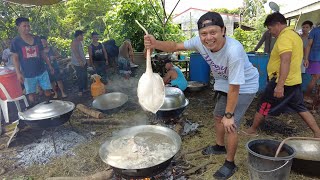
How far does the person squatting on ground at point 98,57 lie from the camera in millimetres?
8321

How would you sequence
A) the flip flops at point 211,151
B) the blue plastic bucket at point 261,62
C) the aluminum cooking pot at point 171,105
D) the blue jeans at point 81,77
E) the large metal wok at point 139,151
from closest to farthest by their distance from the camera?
the large metal wok at point 139,151, the flip flops at point 211,151, the aluminum cooking pot at point 171,105, the blue plastic bucket at point 261,62, the blue jeans at point 81,77

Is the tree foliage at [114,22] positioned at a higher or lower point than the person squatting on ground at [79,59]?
higher

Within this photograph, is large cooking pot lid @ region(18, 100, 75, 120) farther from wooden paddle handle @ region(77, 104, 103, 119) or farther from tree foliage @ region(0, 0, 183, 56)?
tree foliage @ region(0, 0, 183, 56)

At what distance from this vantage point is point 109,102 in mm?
6250

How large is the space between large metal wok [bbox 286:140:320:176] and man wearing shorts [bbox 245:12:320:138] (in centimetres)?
48

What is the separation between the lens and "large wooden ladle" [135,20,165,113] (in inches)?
87.2

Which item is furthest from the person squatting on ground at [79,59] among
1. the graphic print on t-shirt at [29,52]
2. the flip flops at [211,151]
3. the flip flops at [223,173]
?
the flip flops at [223,173]

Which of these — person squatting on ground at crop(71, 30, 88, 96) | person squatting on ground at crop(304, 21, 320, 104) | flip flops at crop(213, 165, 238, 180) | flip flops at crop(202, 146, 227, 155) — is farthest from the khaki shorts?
person squatting on ground at crop(71, 30, 88, 96)

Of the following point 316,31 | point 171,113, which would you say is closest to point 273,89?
point 171,113

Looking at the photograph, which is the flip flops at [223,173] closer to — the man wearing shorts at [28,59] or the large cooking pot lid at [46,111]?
the large cooking pot lid at [46,111]

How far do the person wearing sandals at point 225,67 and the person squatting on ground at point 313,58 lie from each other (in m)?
3.97

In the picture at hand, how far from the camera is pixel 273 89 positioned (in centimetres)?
387

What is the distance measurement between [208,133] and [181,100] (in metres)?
0.96

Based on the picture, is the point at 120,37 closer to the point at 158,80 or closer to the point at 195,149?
the point at 195,149
